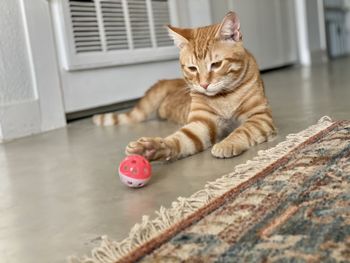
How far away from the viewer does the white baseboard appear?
195 cm

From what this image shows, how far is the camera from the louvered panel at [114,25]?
2.57 m

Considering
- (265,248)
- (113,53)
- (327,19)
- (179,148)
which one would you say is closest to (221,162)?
(179,148)

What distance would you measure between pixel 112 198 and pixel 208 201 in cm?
25

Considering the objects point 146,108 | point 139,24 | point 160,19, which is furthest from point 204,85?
point 160,19

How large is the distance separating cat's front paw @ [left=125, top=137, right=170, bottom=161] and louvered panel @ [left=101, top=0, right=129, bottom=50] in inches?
59.9

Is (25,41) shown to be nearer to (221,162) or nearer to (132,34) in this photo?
(132,34)

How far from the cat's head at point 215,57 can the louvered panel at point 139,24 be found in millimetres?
1413

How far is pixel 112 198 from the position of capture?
0.97 metres

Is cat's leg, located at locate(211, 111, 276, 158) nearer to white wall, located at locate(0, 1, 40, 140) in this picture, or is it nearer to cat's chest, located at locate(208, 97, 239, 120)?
cat's chest, located at locate(208, 97, 239, 120)

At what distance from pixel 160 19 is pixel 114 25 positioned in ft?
1.61

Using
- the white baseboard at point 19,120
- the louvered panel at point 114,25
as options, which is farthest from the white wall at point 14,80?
the louvered panel at point 114,25

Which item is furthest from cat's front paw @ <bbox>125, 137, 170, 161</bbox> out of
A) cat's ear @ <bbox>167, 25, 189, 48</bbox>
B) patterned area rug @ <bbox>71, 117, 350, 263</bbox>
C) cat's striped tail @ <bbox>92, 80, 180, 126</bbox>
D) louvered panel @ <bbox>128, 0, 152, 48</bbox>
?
louvered panel @ <bbox>128, 0, 152, 48</bbox>

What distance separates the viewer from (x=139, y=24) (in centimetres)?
284

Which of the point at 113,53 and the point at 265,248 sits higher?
the point at 113,53
